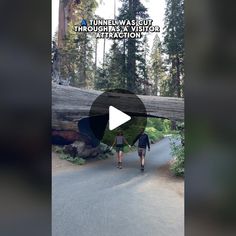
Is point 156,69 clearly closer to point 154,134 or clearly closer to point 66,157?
point 154,134

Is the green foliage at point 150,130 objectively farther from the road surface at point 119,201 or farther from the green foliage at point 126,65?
the green foliage at point 126,65

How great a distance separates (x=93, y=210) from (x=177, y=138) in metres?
0.51

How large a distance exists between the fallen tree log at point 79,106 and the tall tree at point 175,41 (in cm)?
7

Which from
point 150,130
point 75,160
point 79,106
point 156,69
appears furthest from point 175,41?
point 75,160

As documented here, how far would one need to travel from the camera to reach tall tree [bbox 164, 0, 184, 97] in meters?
1.43

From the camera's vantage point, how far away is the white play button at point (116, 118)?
147 cm

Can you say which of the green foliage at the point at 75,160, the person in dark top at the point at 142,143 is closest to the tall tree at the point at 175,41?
the person in dark top at the point at 142,143

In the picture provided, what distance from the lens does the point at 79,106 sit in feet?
4.88

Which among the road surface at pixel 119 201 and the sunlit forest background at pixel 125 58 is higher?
the sunlit forest background at pixel 125 58

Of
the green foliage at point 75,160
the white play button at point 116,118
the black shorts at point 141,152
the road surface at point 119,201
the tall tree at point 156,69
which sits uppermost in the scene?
the tall tree at point 156,69
